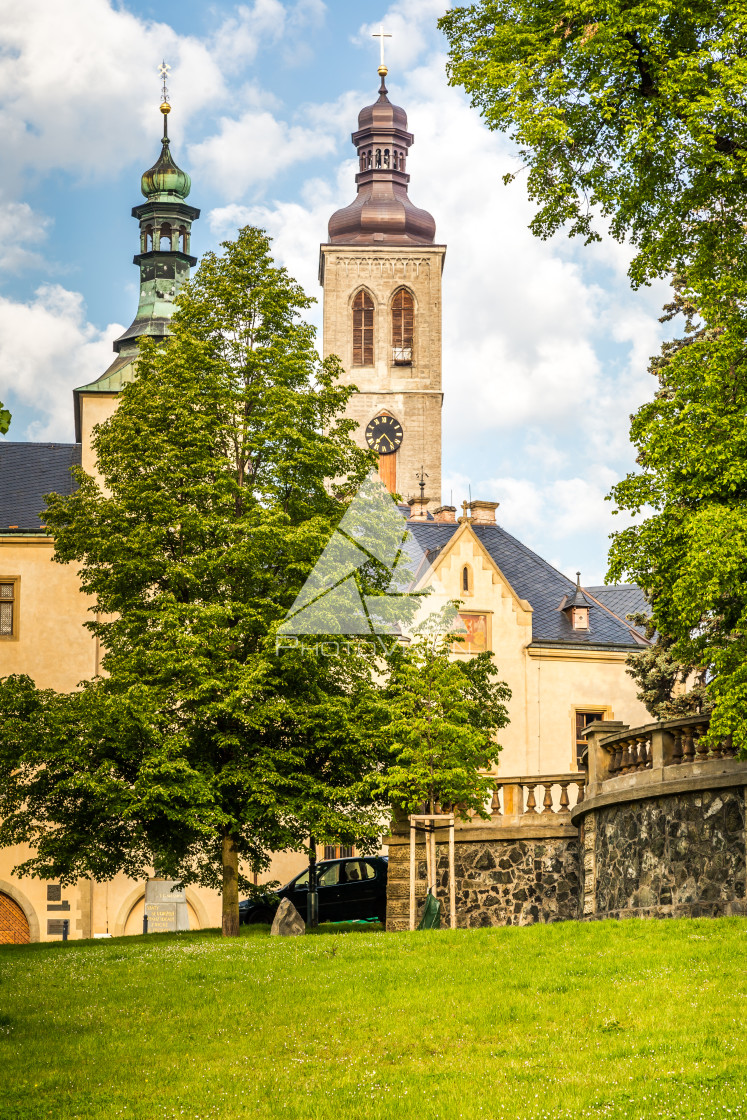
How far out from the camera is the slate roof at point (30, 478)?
1502 inches

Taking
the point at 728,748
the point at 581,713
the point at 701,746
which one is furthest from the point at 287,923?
the point at 581,713

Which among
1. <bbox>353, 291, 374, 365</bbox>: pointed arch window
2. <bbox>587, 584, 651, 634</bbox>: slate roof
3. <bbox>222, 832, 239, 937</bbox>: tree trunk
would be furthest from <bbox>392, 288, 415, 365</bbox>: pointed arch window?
<bbox>222, 832, 239, 937</bbox>: tree trunk

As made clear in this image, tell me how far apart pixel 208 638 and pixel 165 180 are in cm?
2853

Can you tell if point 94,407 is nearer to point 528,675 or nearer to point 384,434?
point 528,675

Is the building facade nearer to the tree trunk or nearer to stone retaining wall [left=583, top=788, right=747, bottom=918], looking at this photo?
the tree trunk

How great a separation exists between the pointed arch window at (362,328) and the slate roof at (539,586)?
3214cm

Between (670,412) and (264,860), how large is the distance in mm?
12078

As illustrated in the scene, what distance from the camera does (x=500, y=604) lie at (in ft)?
134

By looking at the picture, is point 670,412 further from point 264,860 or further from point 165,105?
point 165,105

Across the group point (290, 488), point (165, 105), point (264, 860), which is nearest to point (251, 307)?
point (290, 488)

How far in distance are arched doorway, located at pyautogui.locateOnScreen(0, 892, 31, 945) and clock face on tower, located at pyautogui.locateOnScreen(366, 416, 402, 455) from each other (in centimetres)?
4129

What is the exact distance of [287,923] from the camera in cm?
2047

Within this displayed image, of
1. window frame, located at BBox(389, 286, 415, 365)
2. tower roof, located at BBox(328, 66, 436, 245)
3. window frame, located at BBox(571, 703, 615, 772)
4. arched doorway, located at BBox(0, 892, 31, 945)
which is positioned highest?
tower roof, located at BBox(328, 66, 436, 245)

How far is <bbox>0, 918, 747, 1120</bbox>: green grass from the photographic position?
915 cm
